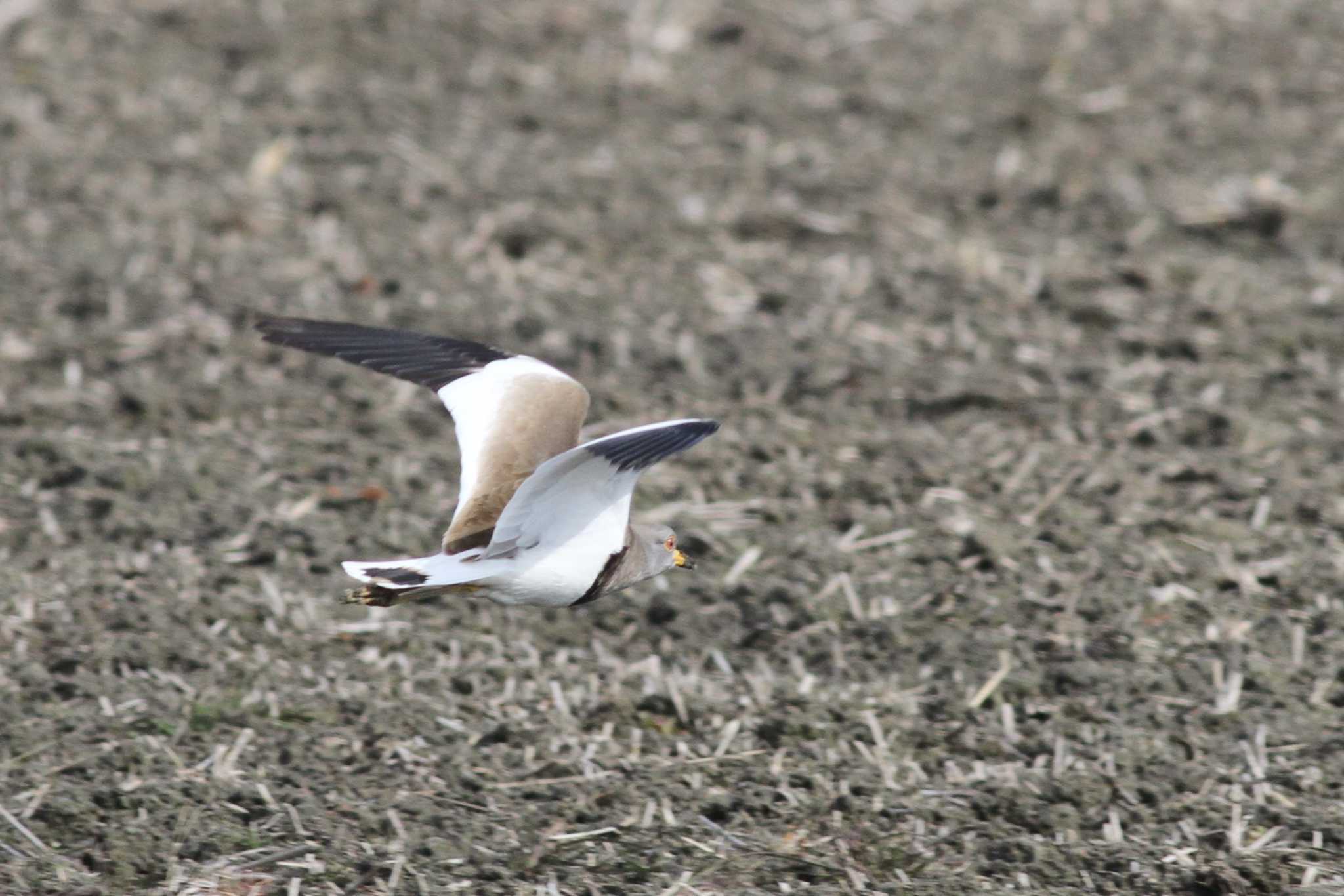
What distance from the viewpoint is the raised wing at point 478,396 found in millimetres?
4641

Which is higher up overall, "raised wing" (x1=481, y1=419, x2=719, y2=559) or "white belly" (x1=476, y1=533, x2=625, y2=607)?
"raised wing" (x1=481, y1=419, x2=719, y2=559)

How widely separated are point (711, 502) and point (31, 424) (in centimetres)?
246

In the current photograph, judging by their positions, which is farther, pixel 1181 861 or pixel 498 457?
pixel 498 457

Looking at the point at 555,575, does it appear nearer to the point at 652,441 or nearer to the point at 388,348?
the point at 652,441

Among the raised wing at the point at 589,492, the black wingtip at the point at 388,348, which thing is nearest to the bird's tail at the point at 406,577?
the raised wing at the point at 589,492

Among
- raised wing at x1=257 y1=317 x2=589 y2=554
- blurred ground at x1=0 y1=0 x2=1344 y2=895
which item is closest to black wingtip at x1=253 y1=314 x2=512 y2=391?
raised wing at x1=257 y1=317 x2=589 y2=554

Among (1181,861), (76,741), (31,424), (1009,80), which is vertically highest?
(1009,80)

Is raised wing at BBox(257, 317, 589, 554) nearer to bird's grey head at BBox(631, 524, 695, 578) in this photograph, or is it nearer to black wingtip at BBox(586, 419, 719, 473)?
bird's grey head at BBox(631, 524, 695, 578)

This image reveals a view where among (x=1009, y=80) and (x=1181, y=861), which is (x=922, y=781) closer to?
(x=1181, y=861)

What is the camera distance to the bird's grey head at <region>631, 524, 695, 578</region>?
4707 mm

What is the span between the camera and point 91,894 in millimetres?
4113

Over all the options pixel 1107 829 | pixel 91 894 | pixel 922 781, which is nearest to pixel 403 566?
pixel 91 894

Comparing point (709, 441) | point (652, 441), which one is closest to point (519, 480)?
point (652, 441)

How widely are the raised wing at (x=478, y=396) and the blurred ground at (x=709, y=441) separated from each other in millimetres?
642
